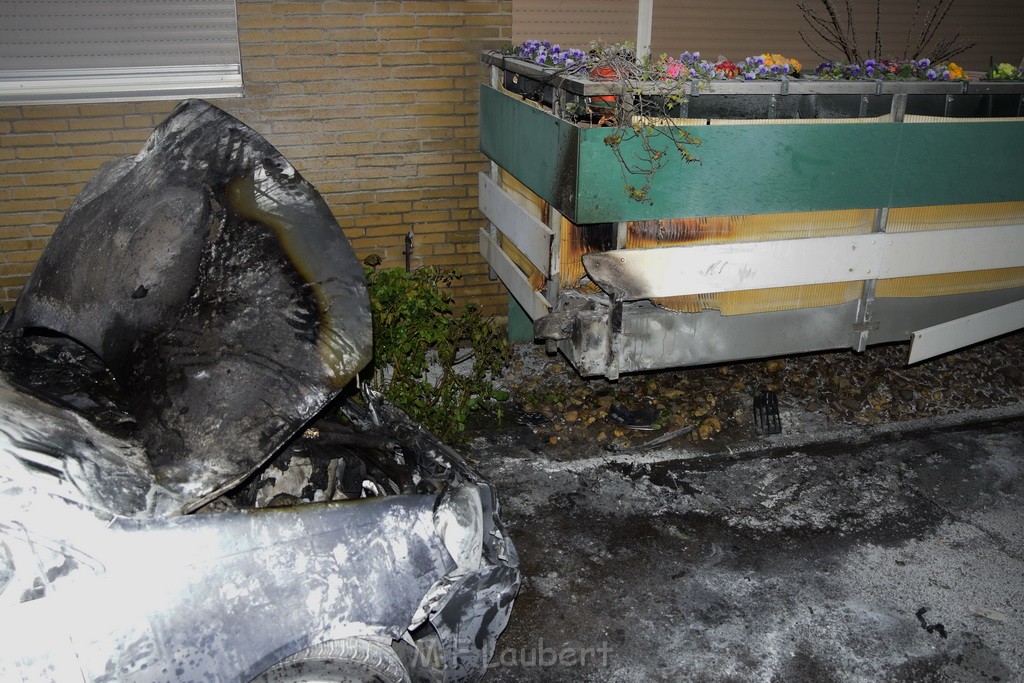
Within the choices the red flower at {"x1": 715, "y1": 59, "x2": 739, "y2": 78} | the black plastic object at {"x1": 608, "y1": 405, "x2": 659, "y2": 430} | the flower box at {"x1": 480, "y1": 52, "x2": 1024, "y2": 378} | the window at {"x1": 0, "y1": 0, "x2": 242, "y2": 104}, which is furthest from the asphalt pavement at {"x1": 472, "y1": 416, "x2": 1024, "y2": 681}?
the window at {"x1": 0, "y1": 0, "x2": 242, "y2": 104}

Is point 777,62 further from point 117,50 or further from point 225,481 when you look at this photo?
point 117,50

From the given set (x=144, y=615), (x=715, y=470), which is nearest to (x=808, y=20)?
(x=715, y=470)

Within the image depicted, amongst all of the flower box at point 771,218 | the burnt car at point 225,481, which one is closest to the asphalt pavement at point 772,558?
the flower box at point 771,218

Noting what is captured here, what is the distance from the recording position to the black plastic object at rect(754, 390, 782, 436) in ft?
19.2

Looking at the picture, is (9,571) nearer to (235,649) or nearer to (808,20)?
(235,649)

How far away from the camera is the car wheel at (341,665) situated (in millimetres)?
2768

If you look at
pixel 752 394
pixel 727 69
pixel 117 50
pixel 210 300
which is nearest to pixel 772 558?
pixel 752 394

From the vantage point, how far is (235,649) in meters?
2.62

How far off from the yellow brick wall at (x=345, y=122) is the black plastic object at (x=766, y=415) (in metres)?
2.82

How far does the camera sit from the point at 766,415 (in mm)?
5977

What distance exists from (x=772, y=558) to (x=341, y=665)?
2613mm

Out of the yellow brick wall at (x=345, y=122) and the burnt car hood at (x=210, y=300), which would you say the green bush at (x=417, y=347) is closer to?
the yellow brick wall at (x=345, y=122)

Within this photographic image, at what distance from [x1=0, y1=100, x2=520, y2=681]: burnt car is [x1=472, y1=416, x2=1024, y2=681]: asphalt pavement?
102 centimetres

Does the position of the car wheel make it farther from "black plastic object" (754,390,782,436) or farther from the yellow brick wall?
the yellow brick wall
